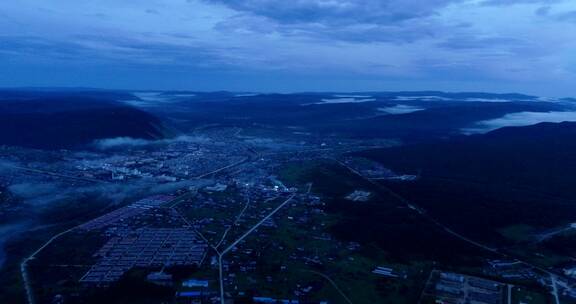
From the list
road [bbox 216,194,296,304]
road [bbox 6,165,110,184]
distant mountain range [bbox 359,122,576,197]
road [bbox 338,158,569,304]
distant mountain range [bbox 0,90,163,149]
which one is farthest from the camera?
distant mountain range [bbox 0,90,163,149]

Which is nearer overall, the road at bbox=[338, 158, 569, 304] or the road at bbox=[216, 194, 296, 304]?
the road at bbox=[216, 194, 296, 304]

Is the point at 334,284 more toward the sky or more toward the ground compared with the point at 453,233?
more toward the ground

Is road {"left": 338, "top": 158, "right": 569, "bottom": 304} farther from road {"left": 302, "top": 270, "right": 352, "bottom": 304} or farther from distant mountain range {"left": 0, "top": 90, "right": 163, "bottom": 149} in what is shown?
distant mountain range {"left": 0, "top": 90, "right": 163, "bottom": 149}

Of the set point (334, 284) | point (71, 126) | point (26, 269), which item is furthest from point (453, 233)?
point (71, 126)

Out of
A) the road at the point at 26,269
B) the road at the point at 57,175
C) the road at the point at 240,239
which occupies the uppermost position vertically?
the road at the point at 57,175

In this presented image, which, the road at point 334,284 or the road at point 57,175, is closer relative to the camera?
the road at point 334,284

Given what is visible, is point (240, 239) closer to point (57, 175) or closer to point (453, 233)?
point (453, 233)

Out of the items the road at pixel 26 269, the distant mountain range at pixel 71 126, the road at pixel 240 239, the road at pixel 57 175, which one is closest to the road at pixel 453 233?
the road at pixel 240 239

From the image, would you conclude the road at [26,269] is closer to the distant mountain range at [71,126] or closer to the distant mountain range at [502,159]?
the distant mountain range at [502,159]

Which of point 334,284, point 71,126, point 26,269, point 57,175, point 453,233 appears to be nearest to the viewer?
point 334,284

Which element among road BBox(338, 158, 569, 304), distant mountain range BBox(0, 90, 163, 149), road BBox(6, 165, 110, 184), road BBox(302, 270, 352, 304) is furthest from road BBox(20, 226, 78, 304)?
distant mountain range BBox(0, 90, 163, 149)

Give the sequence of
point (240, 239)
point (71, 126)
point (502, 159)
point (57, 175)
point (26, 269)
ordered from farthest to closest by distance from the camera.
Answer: point (71, 126), point (502, 159), point (57, 175), point (240, 239), point (26, 269)
